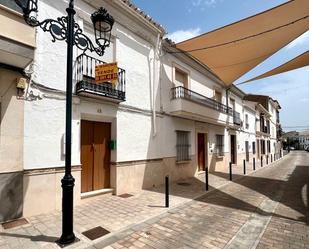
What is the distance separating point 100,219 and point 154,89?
569 cm

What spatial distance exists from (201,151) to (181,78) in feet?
14.7

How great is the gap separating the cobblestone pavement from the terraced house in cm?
75

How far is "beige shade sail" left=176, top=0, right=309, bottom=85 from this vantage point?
632 centimetres

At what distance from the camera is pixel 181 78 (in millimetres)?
11227

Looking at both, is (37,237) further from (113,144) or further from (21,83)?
(113,144)

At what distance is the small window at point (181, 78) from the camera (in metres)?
10.8

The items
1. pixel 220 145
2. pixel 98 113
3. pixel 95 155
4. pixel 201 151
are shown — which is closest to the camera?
pixel 98 113

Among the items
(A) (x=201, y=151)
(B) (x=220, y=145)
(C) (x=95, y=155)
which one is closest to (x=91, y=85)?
(C) (x=95, y=155)

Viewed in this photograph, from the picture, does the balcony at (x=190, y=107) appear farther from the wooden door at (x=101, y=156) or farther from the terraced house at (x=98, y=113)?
the wooden door at (x=101, y=156)

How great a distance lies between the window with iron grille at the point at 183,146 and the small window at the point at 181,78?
95.8 inches

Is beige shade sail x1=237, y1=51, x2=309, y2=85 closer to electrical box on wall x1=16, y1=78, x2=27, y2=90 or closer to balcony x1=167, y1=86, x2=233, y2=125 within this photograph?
balcony x1=167, y1=86, x2=233, y2=125

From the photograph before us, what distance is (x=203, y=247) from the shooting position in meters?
3.78

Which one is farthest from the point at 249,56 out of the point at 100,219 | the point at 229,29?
the point at 100,219

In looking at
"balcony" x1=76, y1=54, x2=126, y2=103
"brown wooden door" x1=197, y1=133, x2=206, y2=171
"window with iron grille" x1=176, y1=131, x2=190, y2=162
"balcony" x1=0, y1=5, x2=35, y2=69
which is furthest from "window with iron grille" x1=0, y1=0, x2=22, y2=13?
"brown wooden door" x1=197, y1=133, x2=206, y2=171
